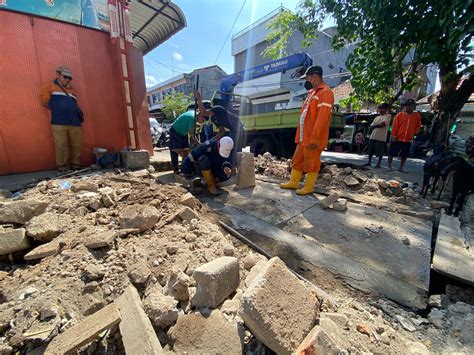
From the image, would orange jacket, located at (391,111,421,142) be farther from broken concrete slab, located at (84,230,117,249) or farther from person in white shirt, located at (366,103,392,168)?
broken concrete slab, located at (84,230,117,249)

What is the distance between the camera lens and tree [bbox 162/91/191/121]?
20250mm

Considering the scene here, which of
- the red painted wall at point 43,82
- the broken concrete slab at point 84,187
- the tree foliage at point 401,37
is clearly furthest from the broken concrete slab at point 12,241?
the tree foliage at point 401,37

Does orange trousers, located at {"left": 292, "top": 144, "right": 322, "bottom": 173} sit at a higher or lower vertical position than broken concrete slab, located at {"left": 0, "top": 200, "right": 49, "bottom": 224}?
higher

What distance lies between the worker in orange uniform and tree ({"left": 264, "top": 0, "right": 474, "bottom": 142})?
193 cm

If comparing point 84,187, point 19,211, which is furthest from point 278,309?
point 84,187

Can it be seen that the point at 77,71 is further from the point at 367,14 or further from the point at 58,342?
the point at 367,14

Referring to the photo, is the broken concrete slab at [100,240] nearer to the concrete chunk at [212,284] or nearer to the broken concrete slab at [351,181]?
the concrete chunk at [212,284]

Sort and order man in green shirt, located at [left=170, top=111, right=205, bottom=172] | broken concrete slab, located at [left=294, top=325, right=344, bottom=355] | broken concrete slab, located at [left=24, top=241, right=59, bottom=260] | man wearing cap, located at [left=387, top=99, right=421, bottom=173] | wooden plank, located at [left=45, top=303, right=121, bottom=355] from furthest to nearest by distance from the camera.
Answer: man wearing cap, located at [left=387, top=99, right=421, bottom=173] < man in green shirt, located at [left=170, top=111, right=205, bottom=172] < broken concrete slab, located at [left=24, top=241, right=59, bottom=260] < wooden plank, located at [left=45, top=303, right=121, bottom=355] < broken concrete slab, located at [left=294, top=325, right=344, bottom=355]

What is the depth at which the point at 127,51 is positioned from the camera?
445 centimetres

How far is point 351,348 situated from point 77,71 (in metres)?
5.35

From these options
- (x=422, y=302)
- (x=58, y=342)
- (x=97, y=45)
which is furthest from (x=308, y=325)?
(x=97, y=45)

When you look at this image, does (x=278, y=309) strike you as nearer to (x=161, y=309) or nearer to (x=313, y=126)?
(x=161, y=309)

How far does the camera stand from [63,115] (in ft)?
12.3

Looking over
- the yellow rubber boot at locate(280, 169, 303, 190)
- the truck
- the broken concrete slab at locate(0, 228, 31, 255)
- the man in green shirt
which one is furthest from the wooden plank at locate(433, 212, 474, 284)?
the truck
